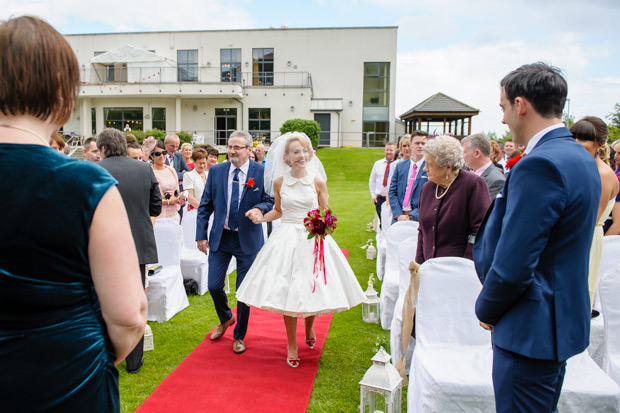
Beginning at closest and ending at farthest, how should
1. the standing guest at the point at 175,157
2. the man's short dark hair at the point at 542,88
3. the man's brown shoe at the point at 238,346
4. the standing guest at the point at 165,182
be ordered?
1. the man's short dark hair at the point at 542,88
2. the man's brown shoe at the point at 238,346
3. the standing guest at the point at 165,182
4. the standing guest at the point at 175,157

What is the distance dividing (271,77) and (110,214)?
115 ft

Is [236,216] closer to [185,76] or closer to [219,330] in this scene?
[219,330]

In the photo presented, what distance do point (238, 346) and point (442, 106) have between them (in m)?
26.9

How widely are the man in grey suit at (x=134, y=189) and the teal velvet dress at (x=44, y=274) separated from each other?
112 inches

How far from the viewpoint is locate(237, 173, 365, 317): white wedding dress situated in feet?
13.5

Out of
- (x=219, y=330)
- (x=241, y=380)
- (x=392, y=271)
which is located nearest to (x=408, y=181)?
(x=392, y=271)

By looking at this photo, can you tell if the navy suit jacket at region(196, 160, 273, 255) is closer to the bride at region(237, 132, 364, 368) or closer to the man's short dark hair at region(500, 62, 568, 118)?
the bride at region(237, 132, 364, 368)

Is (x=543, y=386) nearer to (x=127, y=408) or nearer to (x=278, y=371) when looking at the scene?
(x=278, y=371)

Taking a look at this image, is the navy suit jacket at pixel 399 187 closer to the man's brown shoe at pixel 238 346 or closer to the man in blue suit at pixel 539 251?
the man's brown shoe at pixel 238 346

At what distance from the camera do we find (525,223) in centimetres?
187

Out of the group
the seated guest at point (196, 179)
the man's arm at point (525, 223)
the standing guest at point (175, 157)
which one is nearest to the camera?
the man's arm at point (525, 223)

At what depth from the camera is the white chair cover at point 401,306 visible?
13.4 ft

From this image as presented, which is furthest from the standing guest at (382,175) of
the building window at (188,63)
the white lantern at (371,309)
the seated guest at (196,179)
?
the building window at (188,63)

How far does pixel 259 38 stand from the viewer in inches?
1359
